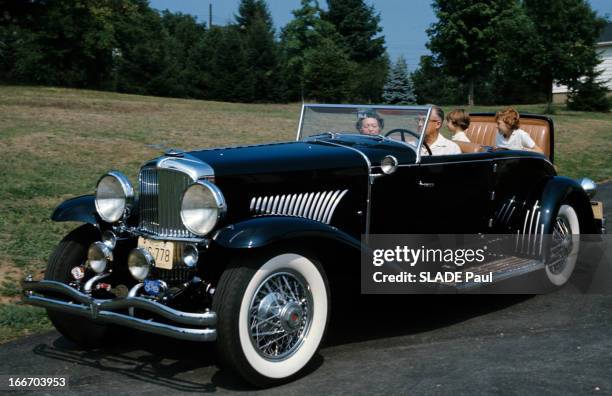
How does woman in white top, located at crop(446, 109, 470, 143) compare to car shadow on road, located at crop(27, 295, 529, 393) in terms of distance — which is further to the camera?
woman in white top, located at crop(446, 109, 470, 143)

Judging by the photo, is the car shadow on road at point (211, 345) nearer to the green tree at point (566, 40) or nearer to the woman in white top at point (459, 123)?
the woman in white top at point (459, 123)

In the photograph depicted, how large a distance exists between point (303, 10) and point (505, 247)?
199ft

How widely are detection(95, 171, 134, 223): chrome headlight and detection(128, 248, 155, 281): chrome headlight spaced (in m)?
0.48

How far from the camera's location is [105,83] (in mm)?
46281

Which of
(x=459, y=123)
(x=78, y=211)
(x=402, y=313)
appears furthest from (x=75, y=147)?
(x=402, y=313)

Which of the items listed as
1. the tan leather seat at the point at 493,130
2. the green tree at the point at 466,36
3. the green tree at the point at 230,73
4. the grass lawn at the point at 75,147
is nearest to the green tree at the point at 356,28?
the green tree at the point at 466,36

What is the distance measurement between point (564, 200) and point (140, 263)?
12.3ft

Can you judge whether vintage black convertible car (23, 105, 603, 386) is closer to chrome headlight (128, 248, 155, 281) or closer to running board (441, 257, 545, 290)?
chrome headlight (128, 248, 155, 281)

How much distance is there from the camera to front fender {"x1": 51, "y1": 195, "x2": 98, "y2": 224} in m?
5.07

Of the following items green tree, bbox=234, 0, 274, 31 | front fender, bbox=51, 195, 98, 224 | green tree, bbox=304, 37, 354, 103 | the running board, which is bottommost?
the running board

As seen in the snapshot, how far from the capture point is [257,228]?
419cm

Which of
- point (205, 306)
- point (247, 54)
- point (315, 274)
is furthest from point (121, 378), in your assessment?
point (247, 54)

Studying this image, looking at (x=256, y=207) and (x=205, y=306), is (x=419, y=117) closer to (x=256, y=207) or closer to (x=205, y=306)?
(x=256, y=207)

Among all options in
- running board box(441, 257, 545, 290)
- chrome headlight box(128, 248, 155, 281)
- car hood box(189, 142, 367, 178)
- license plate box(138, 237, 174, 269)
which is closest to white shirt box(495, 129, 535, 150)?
running board box(441, 257, 545, 290)
